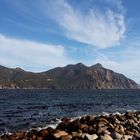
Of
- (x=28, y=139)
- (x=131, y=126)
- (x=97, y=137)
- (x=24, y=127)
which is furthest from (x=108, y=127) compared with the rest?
(x=24, y=127)

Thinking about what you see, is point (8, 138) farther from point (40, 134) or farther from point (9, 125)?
point (9, 125)

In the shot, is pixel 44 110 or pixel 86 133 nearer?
pixel 86 133

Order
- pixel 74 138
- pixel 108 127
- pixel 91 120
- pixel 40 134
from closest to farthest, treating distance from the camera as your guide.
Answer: pixel 74 138 → pixel 40 134 → pixel 108 127 → pixel 91 120

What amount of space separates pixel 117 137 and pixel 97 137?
68.5 inches

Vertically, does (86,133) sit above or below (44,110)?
below

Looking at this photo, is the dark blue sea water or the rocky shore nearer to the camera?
the rocky shore

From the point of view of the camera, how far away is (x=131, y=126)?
33.8 m

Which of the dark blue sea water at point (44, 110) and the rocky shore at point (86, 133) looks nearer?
the rocky shore at point (86, 133)

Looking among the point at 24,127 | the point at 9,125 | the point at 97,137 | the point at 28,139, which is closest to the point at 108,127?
the point at 97,137

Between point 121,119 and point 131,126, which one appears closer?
point 131,126

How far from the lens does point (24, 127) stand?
43.7 m

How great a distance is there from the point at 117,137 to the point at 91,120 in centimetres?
906

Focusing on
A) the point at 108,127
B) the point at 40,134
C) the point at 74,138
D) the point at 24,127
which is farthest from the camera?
the point at 24,127

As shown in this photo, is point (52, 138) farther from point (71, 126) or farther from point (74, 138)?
point (71, 126)
